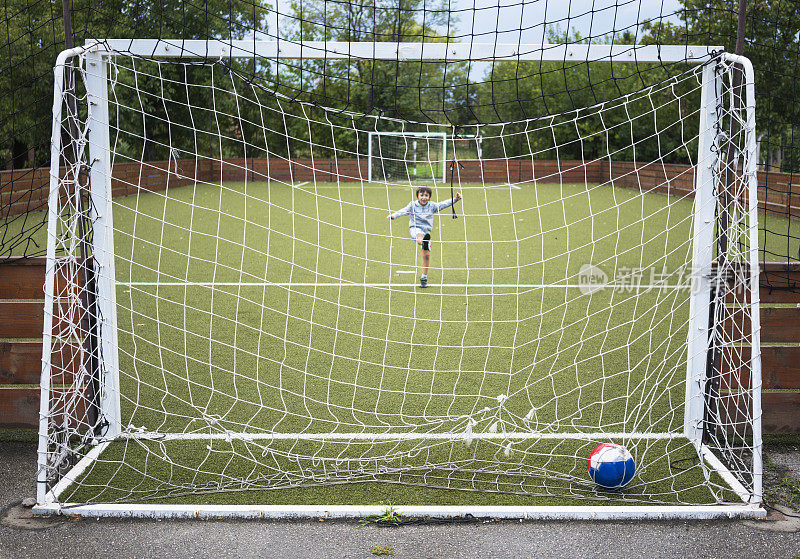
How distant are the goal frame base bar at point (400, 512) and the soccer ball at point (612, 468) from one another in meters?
0.20

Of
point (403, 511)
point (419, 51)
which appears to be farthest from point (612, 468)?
point (419, 51)

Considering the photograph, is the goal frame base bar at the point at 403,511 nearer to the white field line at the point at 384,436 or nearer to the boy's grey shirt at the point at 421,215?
the white field line at the point at 384,436

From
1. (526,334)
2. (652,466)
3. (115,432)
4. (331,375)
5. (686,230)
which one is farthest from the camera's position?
(686,230)

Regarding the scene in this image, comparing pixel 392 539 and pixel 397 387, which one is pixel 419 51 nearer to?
pixel 397 387

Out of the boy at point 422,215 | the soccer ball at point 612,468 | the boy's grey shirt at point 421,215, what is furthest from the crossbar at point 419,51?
the boy's grey shirt at point 421,215

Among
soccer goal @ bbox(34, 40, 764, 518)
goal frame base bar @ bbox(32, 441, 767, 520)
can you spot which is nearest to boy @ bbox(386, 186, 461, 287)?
soccer goal @ bbox(34, 40, 764, 518)

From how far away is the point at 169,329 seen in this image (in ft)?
23.0

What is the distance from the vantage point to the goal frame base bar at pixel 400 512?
3811mm

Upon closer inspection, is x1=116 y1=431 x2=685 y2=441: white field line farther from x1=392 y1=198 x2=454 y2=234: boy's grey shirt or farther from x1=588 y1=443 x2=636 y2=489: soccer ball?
x1=392 y1=198 x2=454 y2=234: boy's grey shirt

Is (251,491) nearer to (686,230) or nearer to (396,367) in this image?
(396,367)

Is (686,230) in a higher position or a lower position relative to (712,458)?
higher

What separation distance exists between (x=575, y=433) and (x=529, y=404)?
52 centimetres

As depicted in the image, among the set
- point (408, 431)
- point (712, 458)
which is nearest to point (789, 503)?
point (712, 458)

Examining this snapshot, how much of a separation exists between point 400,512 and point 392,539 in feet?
0.69
